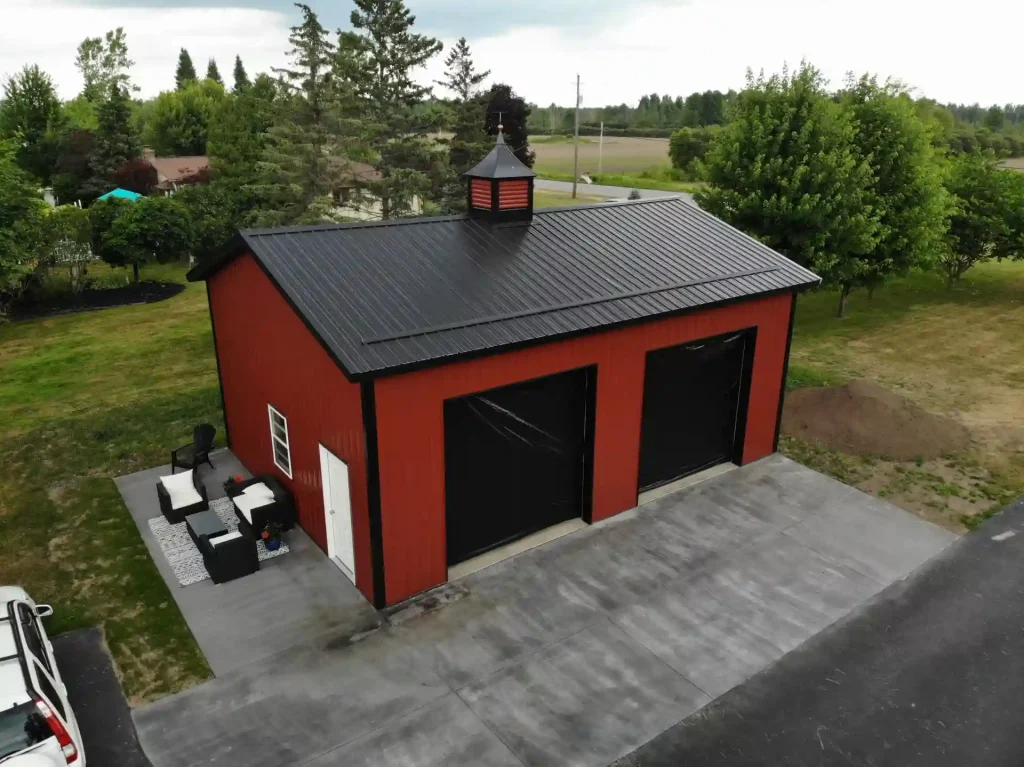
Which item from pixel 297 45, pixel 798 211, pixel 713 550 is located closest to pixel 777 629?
pixel 713 550

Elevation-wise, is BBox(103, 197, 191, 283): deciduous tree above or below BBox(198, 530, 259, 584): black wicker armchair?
above

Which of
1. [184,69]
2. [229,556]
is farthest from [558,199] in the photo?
[184,69]

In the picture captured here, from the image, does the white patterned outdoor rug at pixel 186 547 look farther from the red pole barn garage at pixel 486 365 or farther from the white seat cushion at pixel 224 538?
the red pole barn garage at pixel 486 365

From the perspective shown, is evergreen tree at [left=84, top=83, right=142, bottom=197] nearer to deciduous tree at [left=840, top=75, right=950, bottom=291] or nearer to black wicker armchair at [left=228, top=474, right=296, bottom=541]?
black wicker armchair at [left=228, top=474, right=296, bottom=541]

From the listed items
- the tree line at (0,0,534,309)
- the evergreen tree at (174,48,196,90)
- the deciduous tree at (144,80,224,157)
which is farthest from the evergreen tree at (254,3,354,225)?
the evergreen tree at (174,48,196,90)

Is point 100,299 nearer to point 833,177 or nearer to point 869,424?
point 833,177

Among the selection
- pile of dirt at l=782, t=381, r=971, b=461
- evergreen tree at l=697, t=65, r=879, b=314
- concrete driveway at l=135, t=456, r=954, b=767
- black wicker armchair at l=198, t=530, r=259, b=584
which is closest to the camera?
concrete driveway at l=135, t=456, r=954, b=767

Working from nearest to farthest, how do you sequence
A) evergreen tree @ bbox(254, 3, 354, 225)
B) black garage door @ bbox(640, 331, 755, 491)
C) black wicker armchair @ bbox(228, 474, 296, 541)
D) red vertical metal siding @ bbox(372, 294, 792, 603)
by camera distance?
red vertical metal siding @ bbox(372, 294, 792, 603)
black wicker armchair @ bbox(228, 474, 296, 541)
black garage door @ bbox(640, 331, 755, 491)
evergreen tree @ bbox(254, 3, 354, 225)

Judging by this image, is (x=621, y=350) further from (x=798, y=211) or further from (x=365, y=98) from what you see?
(x=365, y=98)
